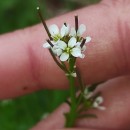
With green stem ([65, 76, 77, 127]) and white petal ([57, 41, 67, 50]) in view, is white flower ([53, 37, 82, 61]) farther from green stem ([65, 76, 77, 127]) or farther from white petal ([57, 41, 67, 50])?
green stem ([65, 76, 77, 127])

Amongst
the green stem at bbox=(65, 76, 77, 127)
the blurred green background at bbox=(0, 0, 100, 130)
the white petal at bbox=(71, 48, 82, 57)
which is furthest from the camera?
the blurred green background at bbox=(0, 0, 100, 130)

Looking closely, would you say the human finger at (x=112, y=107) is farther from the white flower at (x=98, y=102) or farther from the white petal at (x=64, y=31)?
the white petal at (x=64, y=31)

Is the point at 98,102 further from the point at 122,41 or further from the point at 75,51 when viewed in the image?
the point at 75,51

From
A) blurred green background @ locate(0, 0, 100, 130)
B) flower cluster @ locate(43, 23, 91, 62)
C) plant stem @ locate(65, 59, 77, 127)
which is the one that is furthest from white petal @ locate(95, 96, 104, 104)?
blurred green background @ locate(0, 0, 100, 130)

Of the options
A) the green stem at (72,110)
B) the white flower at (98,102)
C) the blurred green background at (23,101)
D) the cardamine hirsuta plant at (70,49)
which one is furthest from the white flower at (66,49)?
the blurred green background at (23,101)

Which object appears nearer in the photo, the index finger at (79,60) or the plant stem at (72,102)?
the plant stem at (72,102)

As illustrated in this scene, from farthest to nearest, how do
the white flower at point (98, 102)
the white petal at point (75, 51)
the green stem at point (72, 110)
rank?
1. the white flower at point (98, 102)
2. the green stem at point (72, 110)
3. the white petal at point (75, 51)

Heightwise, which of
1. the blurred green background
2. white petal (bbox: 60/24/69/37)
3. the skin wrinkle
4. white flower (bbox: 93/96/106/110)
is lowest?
white flower (bbox: 93/96/106/110)

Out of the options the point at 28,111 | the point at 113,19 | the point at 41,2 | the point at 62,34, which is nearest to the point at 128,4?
the point at 113,19

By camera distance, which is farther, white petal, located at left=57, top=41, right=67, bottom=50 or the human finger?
the human finger
